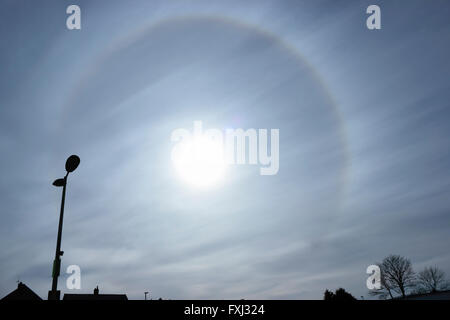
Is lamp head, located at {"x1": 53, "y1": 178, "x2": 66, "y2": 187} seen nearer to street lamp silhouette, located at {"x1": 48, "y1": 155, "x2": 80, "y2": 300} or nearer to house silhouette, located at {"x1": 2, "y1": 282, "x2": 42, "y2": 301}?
street lamp silhouette, located at {"x1": 48, "y1": 155, "x2": 80, "y2": 300}

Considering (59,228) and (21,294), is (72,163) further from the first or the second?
(21,294)

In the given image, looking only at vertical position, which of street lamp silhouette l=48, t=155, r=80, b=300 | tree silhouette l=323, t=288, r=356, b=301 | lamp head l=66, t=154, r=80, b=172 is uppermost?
lamp head l=66, t=154, r=80, b=172

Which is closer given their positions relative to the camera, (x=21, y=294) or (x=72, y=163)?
(x=72, y=163)

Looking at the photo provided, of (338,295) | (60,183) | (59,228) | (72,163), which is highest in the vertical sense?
(72,163)

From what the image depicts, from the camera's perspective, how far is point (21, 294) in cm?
5941

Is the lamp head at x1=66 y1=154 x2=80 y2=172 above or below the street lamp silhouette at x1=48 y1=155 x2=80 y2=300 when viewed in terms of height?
above

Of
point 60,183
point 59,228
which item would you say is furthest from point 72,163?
point 59,228

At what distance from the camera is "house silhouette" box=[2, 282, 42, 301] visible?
58594 mm

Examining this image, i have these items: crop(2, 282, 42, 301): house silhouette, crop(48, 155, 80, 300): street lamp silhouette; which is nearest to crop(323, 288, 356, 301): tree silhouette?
crop(2, 282, 42, 301): house silhouette

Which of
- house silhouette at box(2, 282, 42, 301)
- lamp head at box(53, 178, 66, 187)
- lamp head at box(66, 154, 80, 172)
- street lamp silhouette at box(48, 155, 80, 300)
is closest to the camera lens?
street lamp silhouette at box(48, 155, 80, 300)

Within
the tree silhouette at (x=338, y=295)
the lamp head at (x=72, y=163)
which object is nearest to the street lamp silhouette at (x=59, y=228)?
the lamp head at (x=72, y=163)

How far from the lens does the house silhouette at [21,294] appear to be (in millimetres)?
58594

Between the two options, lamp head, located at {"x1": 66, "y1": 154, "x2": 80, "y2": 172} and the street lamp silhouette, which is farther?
lamp head, located at {"x1": 66, "y1": 154, "x2": 80, "y2": 172}
